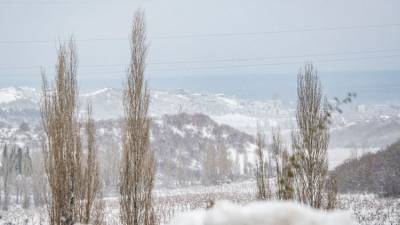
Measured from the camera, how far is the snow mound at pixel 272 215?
1.92 meters

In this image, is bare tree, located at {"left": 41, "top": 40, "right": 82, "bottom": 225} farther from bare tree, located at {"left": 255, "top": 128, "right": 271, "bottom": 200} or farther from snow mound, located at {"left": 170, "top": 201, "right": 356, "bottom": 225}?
snow mound, located at {"left": 170, "top": 201, "right": 356, "bottom": 225}

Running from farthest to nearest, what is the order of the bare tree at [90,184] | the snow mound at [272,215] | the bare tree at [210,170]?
the bare tree at [210,170], the bare tree at [90,184], the snow mound at [272,215]

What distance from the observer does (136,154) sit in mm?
9836

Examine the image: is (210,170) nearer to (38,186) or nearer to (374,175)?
(38,186)

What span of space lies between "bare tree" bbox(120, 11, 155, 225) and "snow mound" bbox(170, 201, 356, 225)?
25.8 feet

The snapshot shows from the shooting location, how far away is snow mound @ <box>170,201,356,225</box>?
1924 mm

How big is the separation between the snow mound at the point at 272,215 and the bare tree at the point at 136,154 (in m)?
7.86

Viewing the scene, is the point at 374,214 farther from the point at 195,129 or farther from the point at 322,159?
the point at 195,129

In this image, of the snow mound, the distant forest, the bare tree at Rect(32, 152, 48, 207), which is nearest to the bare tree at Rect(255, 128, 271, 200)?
the snow mound

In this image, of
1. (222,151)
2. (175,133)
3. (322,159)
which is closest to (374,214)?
(322,159)

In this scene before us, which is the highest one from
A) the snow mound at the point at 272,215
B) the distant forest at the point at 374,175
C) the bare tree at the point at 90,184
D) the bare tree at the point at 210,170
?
the snow mound at the point at 272,215

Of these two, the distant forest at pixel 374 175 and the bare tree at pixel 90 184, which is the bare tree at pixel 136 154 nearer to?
the bare tree at pixel 90 184

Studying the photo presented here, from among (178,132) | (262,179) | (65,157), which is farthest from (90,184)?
(178,132)

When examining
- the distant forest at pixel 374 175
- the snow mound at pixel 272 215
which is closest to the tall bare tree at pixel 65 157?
the snow mound at pixel 272 215
